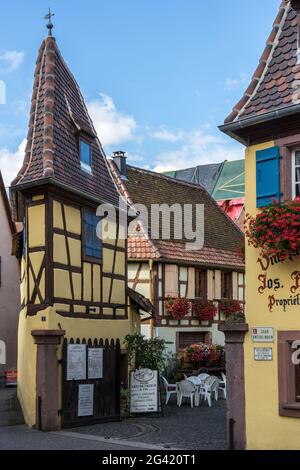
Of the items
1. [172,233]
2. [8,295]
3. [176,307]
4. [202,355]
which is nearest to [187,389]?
[202,355]

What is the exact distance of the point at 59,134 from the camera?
1628cm

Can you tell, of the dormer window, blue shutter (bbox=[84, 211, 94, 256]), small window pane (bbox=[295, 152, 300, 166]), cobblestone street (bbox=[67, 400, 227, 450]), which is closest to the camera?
small window pane (bbox=[295, 152, 300, 166])

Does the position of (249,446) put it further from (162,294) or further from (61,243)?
(162,294)

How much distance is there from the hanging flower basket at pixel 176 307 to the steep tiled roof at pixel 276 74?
1263 centimetres

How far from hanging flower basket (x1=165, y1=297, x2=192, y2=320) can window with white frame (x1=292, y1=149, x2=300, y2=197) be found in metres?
13.1

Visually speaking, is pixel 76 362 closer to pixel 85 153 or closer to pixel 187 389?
pixel 187 389

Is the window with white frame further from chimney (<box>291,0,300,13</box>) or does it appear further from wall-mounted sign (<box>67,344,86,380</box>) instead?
wall-mounted sign (<box>67,344,86,380</box>)

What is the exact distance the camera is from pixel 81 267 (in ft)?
52.4

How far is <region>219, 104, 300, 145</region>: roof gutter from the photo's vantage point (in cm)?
1059

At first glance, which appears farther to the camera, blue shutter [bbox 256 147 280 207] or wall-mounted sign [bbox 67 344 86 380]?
wall-mounted sign [bbox 67 344 86 380]

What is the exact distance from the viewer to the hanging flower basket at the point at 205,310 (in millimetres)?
24797

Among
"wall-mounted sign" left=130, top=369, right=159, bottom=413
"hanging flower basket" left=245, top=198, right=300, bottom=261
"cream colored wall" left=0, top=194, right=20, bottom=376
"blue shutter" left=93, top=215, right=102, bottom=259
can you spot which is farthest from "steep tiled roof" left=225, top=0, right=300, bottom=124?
"cream colored wall" left=0, top=194, right=20, bottom=376

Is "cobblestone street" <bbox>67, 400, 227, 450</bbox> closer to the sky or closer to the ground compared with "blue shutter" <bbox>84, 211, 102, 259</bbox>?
closer to the ground

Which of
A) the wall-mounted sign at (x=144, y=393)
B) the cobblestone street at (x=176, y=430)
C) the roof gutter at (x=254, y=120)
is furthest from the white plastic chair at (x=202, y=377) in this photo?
the roof gutter at (x=254, y=120)
